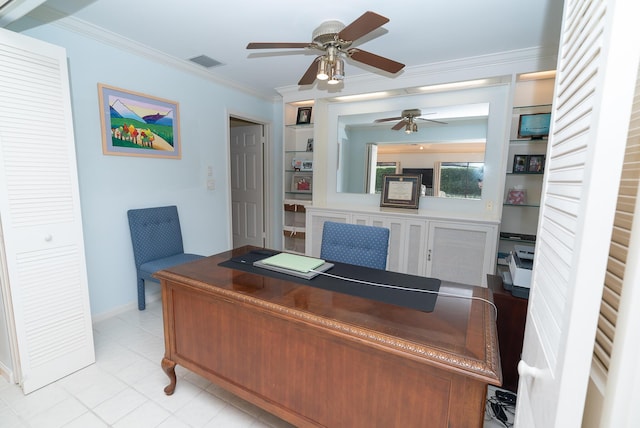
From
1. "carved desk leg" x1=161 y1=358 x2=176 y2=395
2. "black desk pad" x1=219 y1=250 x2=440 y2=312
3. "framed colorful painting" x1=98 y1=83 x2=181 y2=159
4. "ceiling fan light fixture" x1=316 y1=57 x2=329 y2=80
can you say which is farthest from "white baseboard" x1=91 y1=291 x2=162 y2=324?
"ceiling fan light fixture" x1=316 y1=57 x2=329 y2=80

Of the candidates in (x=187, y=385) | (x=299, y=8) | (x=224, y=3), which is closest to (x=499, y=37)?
(x=299, y=8)

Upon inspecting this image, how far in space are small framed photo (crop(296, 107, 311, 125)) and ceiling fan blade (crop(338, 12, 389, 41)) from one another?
2.15 m

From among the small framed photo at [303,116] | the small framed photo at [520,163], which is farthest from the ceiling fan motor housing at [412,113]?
the small framed photo at [303,116]

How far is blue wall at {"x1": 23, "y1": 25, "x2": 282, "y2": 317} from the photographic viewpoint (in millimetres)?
2354

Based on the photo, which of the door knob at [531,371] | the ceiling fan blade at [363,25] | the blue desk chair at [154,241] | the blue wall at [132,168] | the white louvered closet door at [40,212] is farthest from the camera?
the blue desk chair at [154,241]

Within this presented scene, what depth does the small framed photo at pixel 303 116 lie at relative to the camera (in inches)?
154

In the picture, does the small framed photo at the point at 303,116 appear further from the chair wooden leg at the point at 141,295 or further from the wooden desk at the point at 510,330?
the wooden desk at the point at 510,330

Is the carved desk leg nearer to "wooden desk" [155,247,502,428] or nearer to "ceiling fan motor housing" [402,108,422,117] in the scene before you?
"wooden desk" [155,247,502,428]

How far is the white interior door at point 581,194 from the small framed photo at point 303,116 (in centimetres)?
336

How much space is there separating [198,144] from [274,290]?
99.7 inches

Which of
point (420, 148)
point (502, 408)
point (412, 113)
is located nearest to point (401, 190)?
point (420, 148)

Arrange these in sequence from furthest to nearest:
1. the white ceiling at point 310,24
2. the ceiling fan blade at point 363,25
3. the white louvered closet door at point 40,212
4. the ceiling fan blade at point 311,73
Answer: the ceiling fan blade at point 311,73 < the white ceiling at point 310,24 < the white louvered closet door at point 40,212 < the ceiling fan blade at point 363,25

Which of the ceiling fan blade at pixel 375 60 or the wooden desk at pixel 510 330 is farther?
the ceiling fan blade at pixel 375 60

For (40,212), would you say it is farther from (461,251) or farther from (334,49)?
(461,251)
